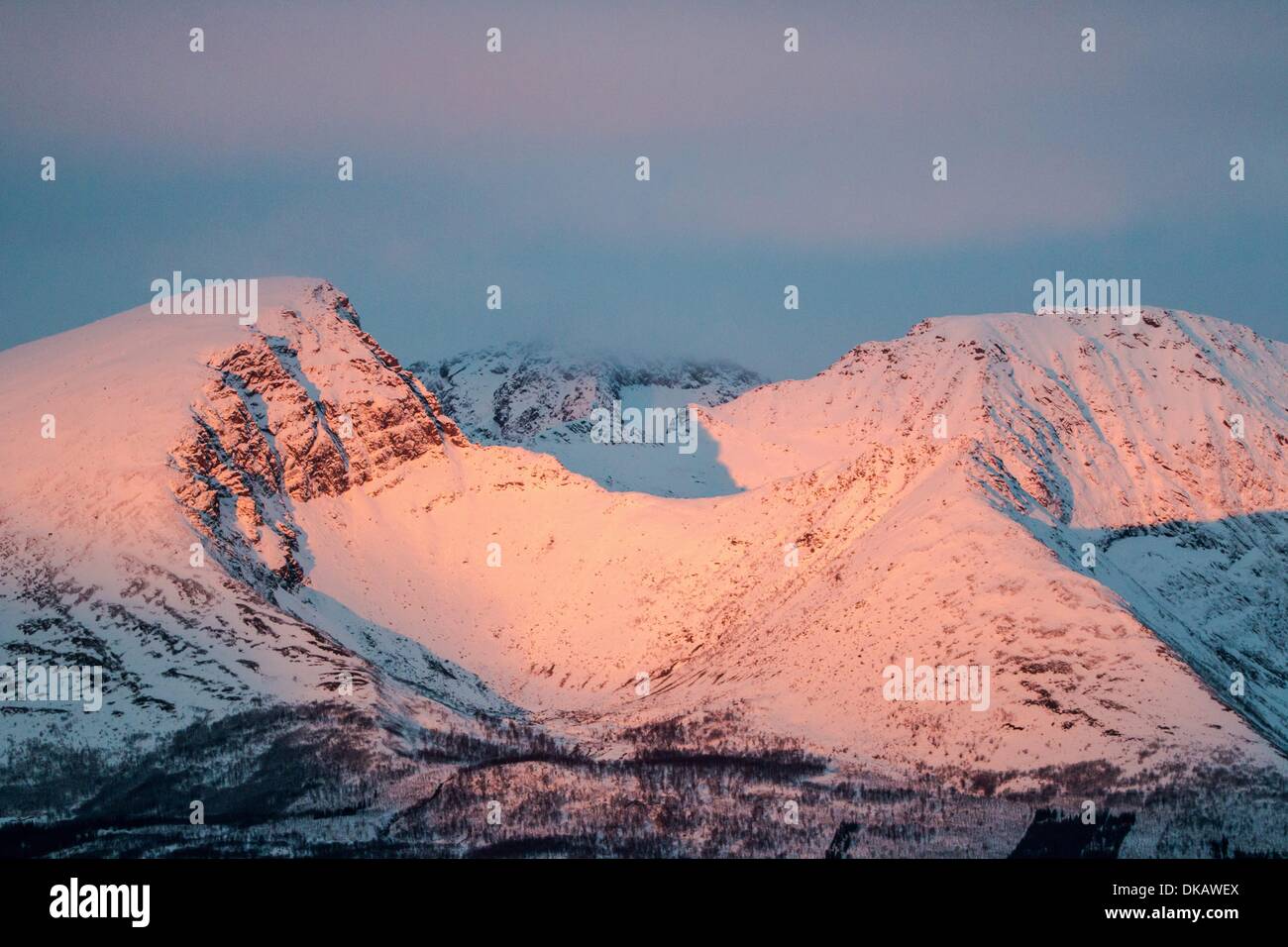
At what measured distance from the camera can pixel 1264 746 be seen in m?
196

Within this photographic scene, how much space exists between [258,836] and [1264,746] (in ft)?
347

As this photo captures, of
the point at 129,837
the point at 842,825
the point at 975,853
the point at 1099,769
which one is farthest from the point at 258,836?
the point at 1099,769
